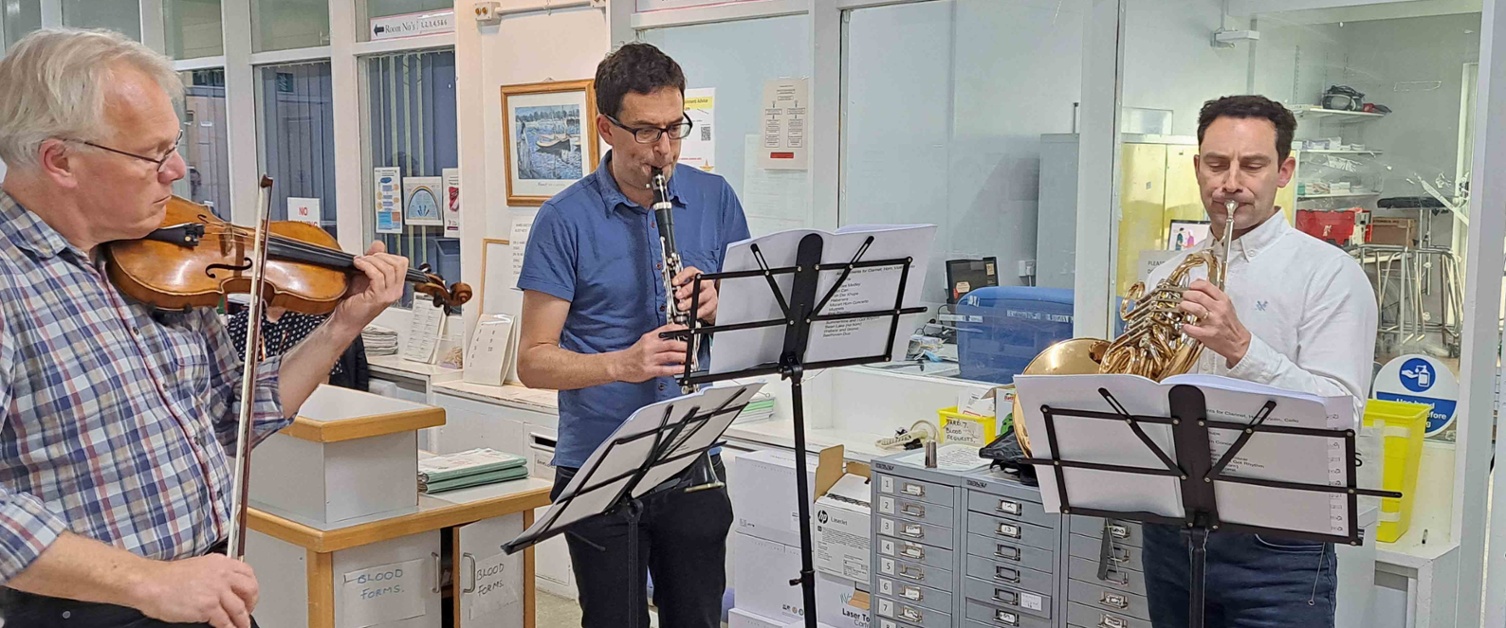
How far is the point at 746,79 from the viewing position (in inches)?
179

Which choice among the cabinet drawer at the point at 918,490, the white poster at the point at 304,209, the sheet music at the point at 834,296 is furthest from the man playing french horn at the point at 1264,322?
the white poster at the point at 304,209

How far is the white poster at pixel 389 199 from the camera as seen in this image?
242 inches

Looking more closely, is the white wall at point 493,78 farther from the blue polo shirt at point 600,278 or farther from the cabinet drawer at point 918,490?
the blue polo shirt at point 600,278

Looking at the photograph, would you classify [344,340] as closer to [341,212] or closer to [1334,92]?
[1334,92]

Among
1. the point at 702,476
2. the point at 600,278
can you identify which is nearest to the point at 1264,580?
the point at 702,476

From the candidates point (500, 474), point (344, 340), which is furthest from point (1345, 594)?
point (344, 340)

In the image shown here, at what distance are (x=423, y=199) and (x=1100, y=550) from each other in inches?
160

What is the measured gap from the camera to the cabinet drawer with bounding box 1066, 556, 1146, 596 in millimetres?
2852

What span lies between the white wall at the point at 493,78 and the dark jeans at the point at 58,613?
3527 mm

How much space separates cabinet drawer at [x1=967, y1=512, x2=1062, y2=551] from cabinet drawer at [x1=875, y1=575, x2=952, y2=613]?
0.20m

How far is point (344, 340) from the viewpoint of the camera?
2.03 metres

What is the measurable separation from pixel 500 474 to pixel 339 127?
12.1 ft

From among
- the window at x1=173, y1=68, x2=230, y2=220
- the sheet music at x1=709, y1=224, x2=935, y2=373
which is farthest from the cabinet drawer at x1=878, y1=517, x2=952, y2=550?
the window at x1=173, y1=68, x2=230, y2=220

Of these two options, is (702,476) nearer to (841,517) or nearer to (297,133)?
(841,517)
